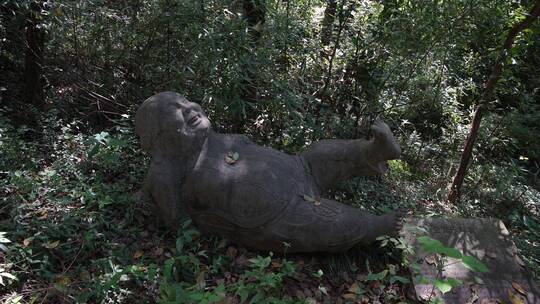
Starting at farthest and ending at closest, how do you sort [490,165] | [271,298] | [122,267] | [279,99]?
[490,165], [279,99], [122,267], [271,298]

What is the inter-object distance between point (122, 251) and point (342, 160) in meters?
1.77

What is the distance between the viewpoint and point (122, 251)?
10.2ft

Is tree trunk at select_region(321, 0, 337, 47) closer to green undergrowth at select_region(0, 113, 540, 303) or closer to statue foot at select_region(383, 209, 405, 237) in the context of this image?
green undergrowth at select_region(0, 113, 540, 303)

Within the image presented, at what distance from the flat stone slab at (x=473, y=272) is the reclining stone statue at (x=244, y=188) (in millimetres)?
360

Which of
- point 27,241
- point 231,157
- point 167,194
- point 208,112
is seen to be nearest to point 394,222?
point 231,157

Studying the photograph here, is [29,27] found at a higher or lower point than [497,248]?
higher

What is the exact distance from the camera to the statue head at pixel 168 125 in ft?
10.4

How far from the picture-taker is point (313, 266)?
3256 mm

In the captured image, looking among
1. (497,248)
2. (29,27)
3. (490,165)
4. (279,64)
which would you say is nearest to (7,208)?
(29,27)

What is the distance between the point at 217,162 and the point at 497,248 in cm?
228

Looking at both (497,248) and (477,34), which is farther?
(477,34)

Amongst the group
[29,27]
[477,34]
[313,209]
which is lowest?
[313,209]

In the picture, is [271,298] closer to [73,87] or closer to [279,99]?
[279,99]

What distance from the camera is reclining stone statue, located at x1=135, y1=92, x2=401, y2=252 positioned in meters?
3.04
